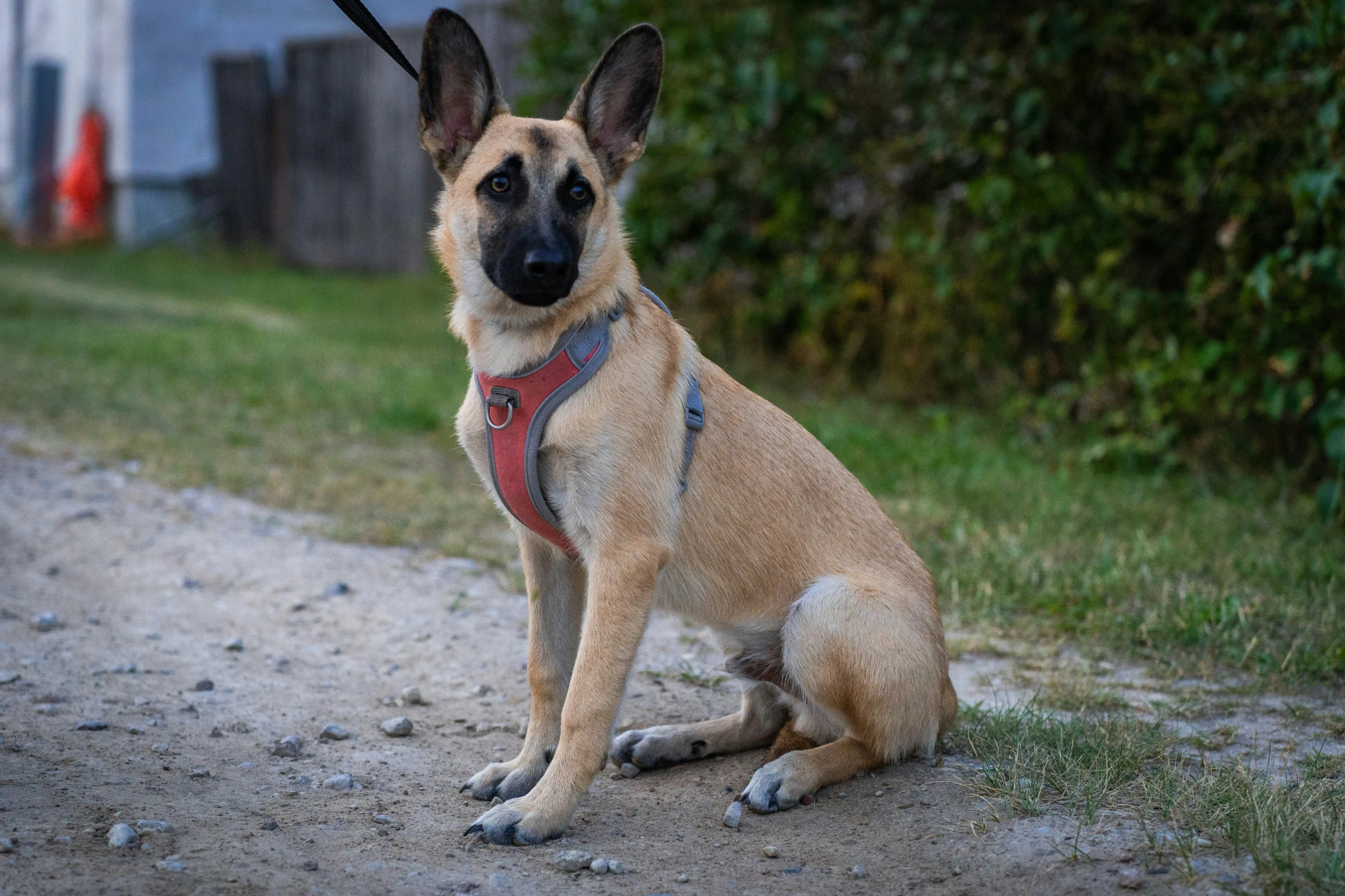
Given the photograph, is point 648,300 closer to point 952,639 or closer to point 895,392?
point 952,639

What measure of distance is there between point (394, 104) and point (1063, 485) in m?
12.1

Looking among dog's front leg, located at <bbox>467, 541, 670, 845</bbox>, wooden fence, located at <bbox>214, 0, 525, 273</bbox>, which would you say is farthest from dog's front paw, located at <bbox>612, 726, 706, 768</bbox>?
wooden fence, located at <bbox>214, 0, 525, 273</bbox>

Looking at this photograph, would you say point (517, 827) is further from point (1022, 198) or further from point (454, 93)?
point (1022, 198)

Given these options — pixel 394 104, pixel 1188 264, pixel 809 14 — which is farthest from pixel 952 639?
pixel 394 104

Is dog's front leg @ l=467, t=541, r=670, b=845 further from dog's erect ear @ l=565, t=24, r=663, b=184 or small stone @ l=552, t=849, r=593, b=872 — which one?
dog's erect ear @ l=565, t=24, r=663, b=184

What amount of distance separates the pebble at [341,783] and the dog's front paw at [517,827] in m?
0.41

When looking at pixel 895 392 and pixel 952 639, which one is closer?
pixel 952 639

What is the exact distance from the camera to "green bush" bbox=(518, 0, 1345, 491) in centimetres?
566

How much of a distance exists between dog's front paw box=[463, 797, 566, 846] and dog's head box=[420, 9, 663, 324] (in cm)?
125

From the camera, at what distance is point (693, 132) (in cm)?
813

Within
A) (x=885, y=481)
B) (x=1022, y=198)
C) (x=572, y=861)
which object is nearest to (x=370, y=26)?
(x=572, y=861)

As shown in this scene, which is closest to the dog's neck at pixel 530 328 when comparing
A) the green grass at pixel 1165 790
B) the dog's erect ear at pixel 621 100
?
the dog's erect ear at pixel 621 100

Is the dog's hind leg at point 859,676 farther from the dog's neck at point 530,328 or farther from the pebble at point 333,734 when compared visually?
the pebble at point 333,734

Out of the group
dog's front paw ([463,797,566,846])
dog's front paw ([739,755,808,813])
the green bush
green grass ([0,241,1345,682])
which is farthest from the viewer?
the green bush
